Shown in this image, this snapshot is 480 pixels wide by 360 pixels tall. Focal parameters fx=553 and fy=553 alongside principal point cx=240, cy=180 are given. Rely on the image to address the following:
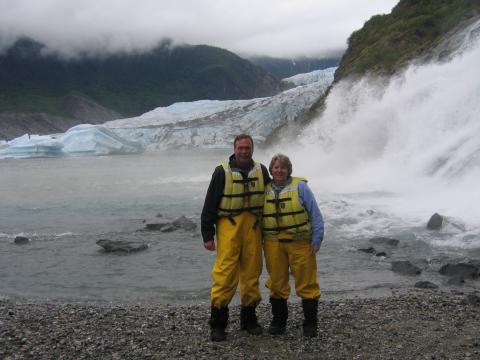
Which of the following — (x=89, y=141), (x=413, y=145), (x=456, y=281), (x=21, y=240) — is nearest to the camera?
(x=456, y=281)

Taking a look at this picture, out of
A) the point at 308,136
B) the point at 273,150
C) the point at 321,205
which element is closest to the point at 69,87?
the point at 273,150

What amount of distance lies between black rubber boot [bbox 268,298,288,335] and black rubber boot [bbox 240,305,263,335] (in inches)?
5.4

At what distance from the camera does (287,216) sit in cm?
559

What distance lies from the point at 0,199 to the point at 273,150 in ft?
94.0

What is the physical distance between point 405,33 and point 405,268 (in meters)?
28.9

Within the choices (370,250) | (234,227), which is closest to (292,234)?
(234,227)

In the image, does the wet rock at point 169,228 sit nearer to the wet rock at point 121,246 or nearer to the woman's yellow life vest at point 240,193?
Result: the wet rock at point 121,246

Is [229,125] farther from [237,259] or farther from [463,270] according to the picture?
[237,259]

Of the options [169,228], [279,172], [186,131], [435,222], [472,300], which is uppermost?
[186,131]

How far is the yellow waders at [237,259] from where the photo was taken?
5.55m

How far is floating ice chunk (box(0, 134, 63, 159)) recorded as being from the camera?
2318 inches

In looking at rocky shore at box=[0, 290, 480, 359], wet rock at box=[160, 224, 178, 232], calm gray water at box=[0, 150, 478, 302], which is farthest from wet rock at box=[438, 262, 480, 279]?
wet rock at box=[160, 224, 178, 232]

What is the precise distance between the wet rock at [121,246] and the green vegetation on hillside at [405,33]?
20838 millimetres

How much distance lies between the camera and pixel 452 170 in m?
17.8
